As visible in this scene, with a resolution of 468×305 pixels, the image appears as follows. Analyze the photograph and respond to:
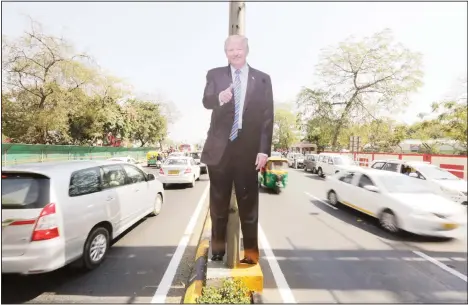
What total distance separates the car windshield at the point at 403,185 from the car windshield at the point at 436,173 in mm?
173

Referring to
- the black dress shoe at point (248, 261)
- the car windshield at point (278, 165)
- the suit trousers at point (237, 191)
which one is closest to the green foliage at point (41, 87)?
the suit trousers at point (237, 191)

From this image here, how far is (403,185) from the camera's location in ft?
7.59

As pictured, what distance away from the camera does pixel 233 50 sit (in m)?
2.30

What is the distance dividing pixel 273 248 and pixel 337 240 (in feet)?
3.82

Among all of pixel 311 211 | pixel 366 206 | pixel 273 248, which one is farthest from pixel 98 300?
pixel 311 211

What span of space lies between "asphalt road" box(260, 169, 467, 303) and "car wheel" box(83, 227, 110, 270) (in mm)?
2490

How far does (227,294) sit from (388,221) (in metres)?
1.92

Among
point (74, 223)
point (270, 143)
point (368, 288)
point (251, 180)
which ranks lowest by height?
point (368, 288)

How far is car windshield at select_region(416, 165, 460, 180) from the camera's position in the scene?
157 centimetres

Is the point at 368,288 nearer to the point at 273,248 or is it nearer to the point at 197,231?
the point at 273,248

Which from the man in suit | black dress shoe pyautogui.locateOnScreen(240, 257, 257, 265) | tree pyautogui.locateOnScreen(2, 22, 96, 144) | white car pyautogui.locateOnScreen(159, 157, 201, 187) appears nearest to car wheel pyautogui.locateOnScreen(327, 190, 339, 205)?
black dress shoe pyautogui.locateOnScreen(240, 257, 257, 265)

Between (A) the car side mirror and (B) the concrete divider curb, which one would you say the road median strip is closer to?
(B) the concrete divider curb

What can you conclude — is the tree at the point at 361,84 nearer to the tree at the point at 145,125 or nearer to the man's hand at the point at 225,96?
the man's hand at the point at 225,96

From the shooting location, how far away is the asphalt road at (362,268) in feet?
6.23
